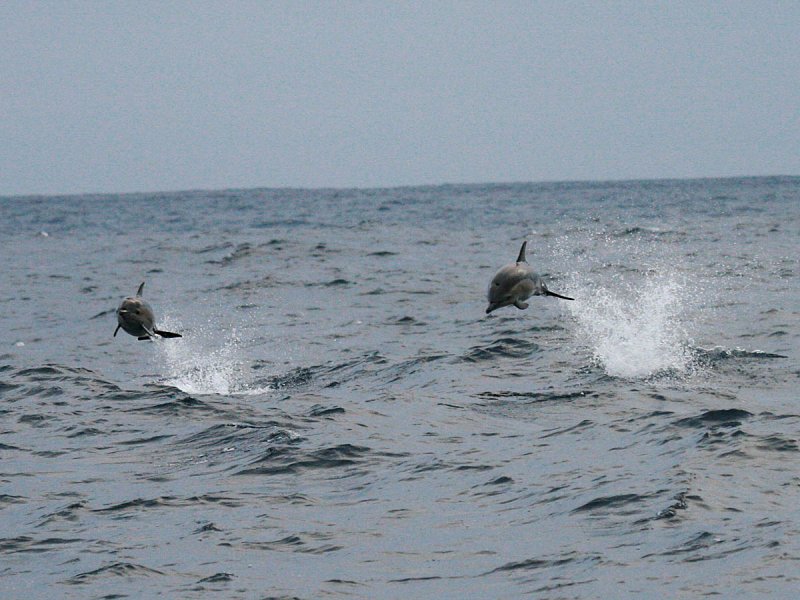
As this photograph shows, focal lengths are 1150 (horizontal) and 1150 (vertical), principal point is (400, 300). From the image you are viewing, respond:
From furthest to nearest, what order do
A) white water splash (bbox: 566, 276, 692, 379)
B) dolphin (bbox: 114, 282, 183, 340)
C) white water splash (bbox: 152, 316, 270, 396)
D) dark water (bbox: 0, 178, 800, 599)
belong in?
white water splash (bbox: 152, 316, 270, 396), white water splash (bbox: 566, 276, 692, 379), dolphin (bbox: 114, 282, 183, 340), dark water (bbox: 0, 178, 800, 599)

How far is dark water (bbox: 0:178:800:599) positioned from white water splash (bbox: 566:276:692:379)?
3.3 inches

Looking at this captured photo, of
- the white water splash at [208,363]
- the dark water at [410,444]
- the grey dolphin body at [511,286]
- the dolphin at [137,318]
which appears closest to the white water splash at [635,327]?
the dark water at [410,444]

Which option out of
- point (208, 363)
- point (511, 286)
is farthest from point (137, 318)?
point (208, 363)

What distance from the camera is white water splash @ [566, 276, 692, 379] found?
1485 centimetres

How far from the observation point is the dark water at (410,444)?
7.84 meters

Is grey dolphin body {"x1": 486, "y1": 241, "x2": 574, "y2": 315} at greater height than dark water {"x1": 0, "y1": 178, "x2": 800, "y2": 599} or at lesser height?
greater

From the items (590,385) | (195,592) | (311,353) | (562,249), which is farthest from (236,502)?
(562,249)

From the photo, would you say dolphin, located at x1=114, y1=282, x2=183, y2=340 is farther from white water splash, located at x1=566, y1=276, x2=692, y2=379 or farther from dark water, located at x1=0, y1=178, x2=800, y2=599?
white water splash, located at x1=566, y1=276, x2=692, y2=379

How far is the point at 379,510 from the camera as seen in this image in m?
9.15

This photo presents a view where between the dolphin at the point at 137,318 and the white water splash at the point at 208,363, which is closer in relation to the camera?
the dolphin at the point at 137,318

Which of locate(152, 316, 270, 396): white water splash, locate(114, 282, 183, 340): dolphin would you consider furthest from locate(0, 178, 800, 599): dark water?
locate(114, 282, 183, 340): dolphin

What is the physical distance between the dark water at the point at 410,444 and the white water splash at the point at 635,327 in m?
0.08

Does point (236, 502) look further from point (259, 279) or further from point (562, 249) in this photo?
point (562, 249)

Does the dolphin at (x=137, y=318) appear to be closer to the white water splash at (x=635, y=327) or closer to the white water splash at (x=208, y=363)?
the white water splash at (x=208, y=363)
